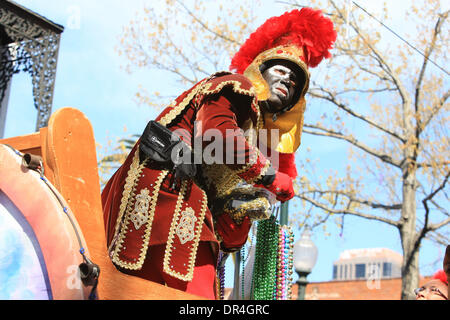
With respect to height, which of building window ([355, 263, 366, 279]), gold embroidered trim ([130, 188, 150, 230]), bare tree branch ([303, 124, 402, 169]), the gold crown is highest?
building window ([355, 263, 366, 279])

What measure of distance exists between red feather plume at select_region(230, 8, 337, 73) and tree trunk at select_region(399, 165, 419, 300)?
742 cm

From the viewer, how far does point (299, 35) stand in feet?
9.80

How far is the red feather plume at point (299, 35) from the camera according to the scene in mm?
3002

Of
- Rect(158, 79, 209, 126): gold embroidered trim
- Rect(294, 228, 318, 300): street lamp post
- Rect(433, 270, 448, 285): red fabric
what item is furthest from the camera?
Rect(294, 228, 318, 300): street lamp post

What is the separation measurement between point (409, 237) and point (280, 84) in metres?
8.11

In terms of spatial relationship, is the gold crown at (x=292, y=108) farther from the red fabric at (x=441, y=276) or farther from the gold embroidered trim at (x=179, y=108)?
the red fabric at (x=441, y=276)

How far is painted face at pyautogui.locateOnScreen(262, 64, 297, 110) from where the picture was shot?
2.79 meters

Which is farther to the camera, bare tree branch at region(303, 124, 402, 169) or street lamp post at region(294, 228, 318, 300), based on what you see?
bare tree branch at region(303, 124, 402, 169)

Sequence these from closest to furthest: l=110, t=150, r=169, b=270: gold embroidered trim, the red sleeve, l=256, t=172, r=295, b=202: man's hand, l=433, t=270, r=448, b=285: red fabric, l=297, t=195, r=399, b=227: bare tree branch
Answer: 1. l=110, t=150, r=169, b=270: gold embroidered trim
2. the red sleeve
3. l=256, t=172, r=295, b=202: man's hand
4. l=433, t=270, r=448, b=285: red fabric
5. l=297, t=195, r=399, b=227: bare tree branch

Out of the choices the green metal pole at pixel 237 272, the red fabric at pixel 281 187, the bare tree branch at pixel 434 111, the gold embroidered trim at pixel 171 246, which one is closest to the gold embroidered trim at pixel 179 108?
the gold embroidered trim at pixel 171 246

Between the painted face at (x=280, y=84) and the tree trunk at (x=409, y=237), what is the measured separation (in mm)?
7588

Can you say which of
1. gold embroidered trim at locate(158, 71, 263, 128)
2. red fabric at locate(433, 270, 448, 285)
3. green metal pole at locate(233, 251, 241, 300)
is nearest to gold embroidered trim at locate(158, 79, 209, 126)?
gold embroidered trim at locate(158, 71, 263, 128)

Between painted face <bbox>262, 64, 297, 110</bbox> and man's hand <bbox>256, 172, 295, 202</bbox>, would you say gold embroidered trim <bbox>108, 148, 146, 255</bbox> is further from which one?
painted face <bbox>262, 64, 297, 110</bbox>
